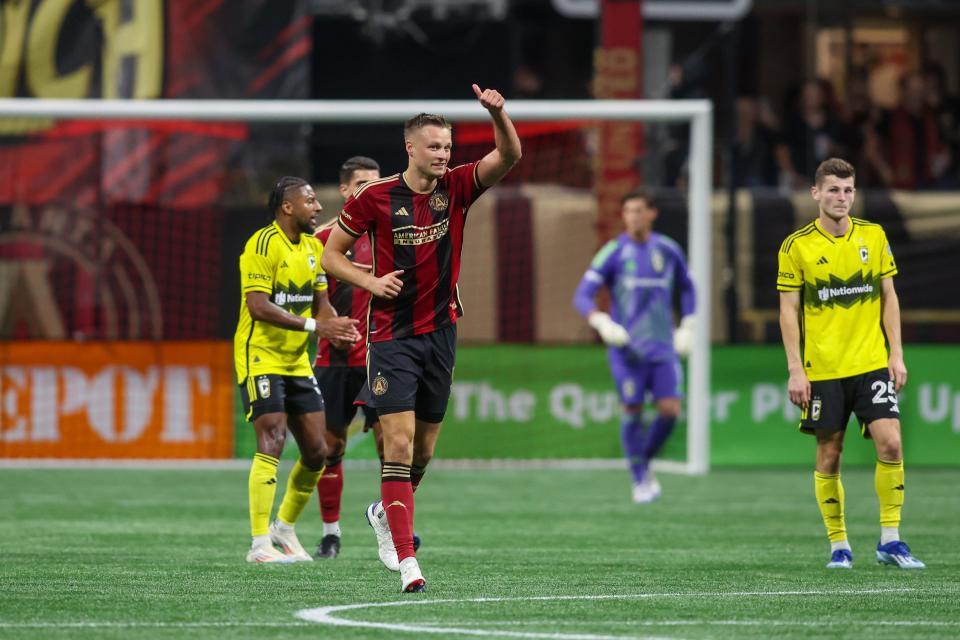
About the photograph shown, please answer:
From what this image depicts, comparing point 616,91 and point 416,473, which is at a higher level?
point 616,91

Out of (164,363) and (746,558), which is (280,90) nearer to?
(164,363)

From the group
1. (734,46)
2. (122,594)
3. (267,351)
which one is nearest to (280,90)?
(734,46)

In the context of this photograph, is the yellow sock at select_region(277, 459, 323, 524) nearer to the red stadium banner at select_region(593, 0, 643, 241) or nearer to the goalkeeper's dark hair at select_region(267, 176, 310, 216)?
the goalkeeper's dark hair at select_region(267, 176, 310, 216)

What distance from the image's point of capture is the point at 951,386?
58.3 feet

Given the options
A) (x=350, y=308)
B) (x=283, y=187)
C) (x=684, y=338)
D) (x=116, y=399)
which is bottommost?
(x=116, y=399)

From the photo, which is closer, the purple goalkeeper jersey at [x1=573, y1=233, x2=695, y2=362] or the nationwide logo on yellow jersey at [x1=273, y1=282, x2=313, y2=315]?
the nationwide logo on yellow jersey at [x1=273, y1=282, x2=313, y2=315]

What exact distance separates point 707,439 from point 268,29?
21.8ft

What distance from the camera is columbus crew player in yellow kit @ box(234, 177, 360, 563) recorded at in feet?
32.1

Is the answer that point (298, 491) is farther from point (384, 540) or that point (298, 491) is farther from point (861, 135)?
point (861, 135)

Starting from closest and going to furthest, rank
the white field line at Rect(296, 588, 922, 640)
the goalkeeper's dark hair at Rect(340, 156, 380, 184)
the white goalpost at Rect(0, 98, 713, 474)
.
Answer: the white field line at Rect(296, 588, 922, 640)
the goalkeeper's dark hair at Rect(340, 156, 380, 184)
the white goalpost at Rect(0, 98, 713, 474)

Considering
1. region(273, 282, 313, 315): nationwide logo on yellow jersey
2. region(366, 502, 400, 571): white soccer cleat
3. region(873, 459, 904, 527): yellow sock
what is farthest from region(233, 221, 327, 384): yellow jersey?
region(873, 459, 904, 527): yellow sock

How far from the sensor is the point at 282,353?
995cm

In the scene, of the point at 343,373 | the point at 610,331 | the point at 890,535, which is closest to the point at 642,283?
the point at 610,331

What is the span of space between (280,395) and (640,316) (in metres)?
5.64
